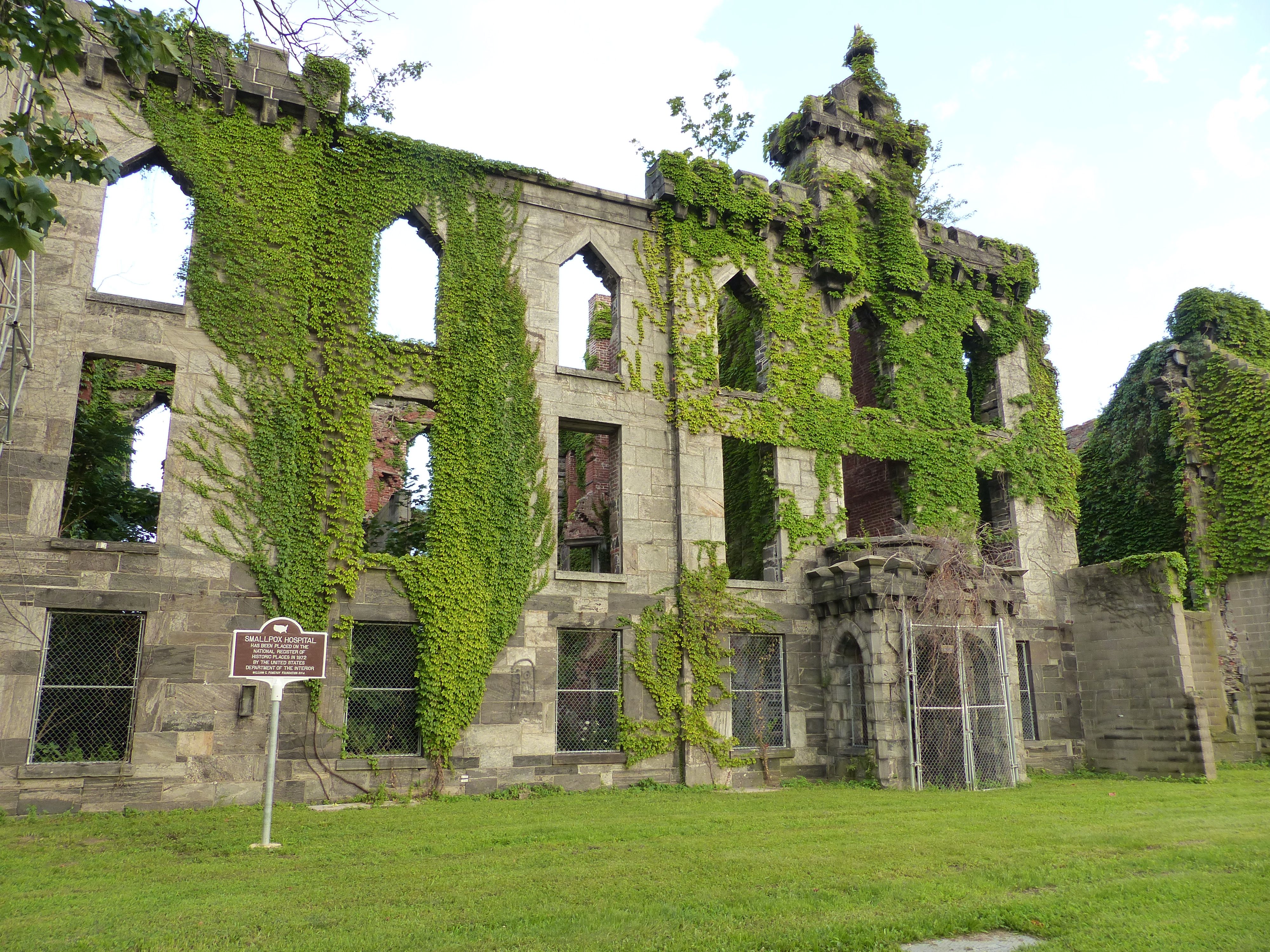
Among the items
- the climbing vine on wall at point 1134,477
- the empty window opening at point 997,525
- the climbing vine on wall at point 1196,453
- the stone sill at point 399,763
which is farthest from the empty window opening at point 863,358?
the stone sill at point 399,763

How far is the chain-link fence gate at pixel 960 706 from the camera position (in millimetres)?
15430

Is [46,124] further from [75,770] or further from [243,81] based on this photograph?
[243,81]

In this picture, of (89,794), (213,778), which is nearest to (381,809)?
(213,778)

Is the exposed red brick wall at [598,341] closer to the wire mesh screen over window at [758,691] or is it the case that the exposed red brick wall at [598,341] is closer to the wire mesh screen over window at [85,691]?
the wire mesh screen over window at [758,691]

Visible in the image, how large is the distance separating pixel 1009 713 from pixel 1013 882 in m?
9.03

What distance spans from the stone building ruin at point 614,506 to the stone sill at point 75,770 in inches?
1.6

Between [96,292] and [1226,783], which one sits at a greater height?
[96,292]

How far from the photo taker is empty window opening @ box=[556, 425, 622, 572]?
25812 millimetres

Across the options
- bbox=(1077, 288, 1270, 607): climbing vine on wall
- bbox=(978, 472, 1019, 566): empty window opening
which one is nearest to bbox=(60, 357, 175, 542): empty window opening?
bbox=(978, 472, 1019, 566): empty window opening

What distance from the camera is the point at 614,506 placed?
654 inches

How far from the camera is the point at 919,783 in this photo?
15.1 metres

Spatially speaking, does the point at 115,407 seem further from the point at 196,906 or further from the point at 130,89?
the point at 196,906

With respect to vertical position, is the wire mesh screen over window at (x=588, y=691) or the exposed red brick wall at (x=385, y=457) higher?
the exposed red brick wall at (x=385, y=457)

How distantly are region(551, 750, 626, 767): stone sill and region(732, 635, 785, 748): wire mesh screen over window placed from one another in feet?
7.51
